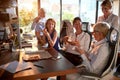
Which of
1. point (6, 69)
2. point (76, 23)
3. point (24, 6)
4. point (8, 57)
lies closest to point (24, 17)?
point (24, 6)

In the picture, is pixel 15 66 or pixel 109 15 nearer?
pixel 15 66

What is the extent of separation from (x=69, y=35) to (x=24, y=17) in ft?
6.32

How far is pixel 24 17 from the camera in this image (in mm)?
4254

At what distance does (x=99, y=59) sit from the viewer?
1.81 metres

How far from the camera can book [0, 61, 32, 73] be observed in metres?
1.60

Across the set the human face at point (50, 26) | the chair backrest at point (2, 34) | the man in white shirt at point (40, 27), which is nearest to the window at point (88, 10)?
the man in white shirt at point (40, 27)

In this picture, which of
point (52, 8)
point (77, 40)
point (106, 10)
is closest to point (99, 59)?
point (77, 40)

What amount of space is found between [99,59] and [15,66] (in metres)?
0.89

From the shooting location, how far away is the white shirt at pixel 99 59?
1809mm

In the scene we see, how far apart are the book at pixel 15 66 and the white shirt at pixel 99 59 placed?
640 millimetres

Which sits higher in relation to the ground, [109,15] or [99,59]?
[109,15]

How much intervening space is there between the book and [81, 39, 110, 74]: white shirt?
64cm

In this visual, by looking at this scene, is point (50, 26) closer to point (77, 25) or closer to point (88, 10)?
point (77, 25)

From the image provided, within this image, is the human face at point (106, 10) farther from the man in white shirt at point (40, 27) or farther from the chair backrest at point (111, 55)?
the man in white shirt at point (40, 27)
